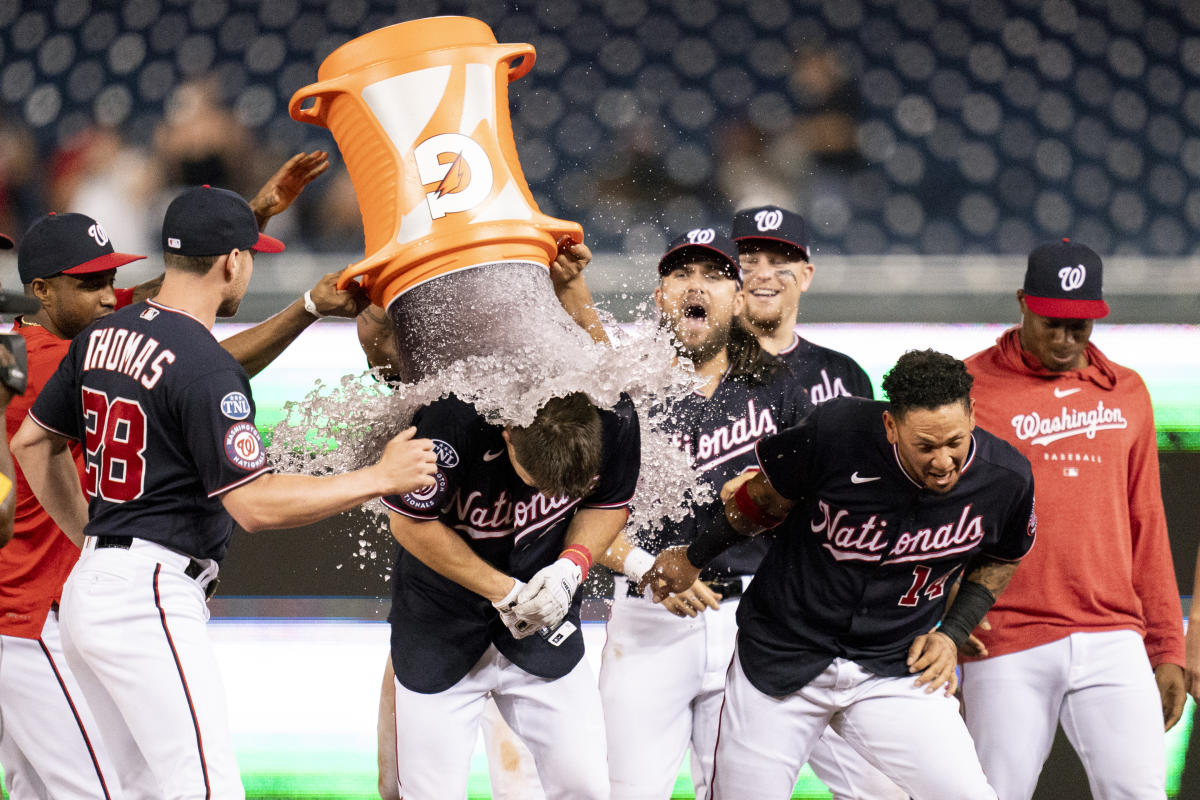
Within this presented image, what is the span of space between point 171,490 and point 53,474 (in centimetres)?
45

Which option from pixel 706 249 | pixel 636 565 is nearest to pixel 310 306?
pixel 636 565

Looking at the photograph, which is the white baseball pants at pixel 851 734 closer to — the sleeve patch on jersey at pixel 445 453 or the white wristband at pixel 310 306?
the sleeve patch on jersey at pixel 445 453

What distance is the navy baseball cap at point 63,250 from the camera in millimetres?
3158

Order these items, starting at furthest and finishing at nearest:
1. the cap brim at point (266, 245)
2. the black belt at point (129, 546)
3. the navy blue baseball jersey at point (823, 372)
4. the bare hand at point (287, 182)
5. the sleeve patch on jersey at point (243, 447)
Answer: the navy blue baseball jersey at point (823, 372)
the bare hand at point (287, 182)
the cap brim at point (266, 245)
the black belt at point (129, 546)
the sleeve patch on jersey at point (243, 447)

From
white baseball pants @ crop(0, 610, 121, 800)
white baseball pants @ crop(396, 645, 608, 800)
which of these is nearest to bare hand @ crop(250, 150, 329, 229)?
white baseball pants @ crop(0, 610, 121, 800)

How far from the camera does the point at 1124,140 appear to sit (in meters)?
→ 5.87

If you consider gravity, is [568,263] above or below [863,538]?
above

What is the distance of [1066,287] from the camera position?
349 cm

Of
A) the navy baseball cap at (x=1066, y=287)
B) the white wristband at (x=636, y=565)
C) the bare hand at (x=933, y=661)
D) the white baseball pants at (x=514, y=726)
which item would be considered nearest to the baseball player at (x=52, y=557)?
the white baseball pants at (x=514, y=726)

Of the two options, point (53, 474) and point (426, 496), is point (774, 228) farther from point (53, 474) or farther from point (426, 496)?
point (53, 474)

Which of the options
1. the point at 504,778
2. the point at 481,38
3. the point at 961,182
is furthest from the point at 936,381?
the point at 961,182

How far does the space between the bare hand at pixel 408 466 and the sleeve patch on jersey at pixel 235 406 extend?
34 centimetres

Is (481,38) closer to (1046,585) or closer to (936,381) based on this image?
(936,381)

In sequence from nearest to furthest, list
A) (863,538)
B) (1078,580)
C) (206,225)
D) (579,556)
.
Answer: (206,225)
(579,556)
(863,538)
(1078,580)
